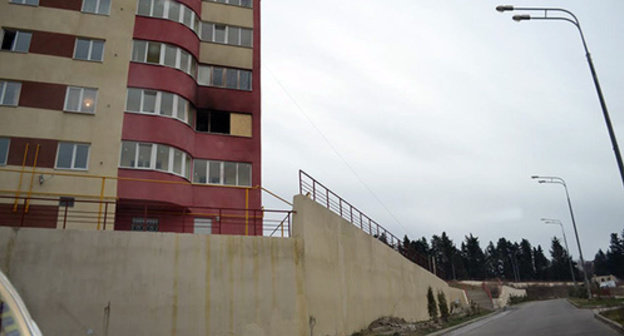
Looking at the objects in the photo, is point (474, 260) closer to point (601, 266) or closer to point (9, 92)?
point (601, 266)

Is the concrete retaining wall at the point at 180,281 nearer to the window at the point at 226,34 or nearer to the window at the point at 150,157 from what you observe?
the window at the point at 150,157

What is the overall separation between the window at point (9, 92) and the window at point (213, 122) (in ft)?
26.7

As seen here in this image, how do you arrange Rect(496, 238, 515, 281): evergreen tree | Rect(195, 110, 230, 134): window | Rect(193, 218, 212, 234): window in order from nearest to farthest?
Rect(193, 218, 212, 234): window < Rect(195, 110, 230, 134): window < Rect(496, 238, 515, 281): evergreen tree

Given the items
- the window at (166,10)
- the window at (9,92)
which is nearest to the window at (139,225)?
the window at (9,92)

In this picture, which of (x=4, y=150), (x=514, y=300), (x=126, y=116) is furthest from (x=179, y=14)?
(x=514, y=300)

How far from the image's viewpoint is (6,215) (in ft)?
58.1

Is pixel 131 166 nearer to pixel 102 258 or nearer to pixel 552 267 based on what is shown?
pixel 102 258

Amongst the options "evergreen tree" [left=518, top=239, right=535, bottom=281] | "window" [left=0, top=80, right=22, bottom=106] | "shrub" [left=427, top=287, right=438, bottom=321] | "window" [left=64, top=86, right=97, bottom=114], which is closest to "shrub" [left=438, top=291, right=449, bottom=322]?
"shrub" [left=427, top=287, right=438, bottom=321]

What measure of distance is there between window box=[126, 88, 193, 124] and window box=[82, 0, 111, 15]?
5.04 metres

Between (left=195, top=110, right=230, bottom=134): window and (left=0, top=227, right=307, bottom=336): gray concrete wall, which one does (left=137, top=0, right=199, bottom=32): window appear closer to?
(left=195, top=110, right=230, bottom=134): window

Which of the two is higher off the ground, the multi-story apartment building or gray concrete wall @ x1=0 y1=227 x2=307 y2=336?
the multi-story apartment building

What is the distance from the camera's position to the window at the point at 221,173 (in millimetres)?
21797

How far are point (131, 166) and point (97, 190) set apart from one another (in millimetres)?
1769

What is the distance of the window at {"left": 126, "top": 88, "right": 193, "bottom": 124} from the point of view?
21.2 metres
